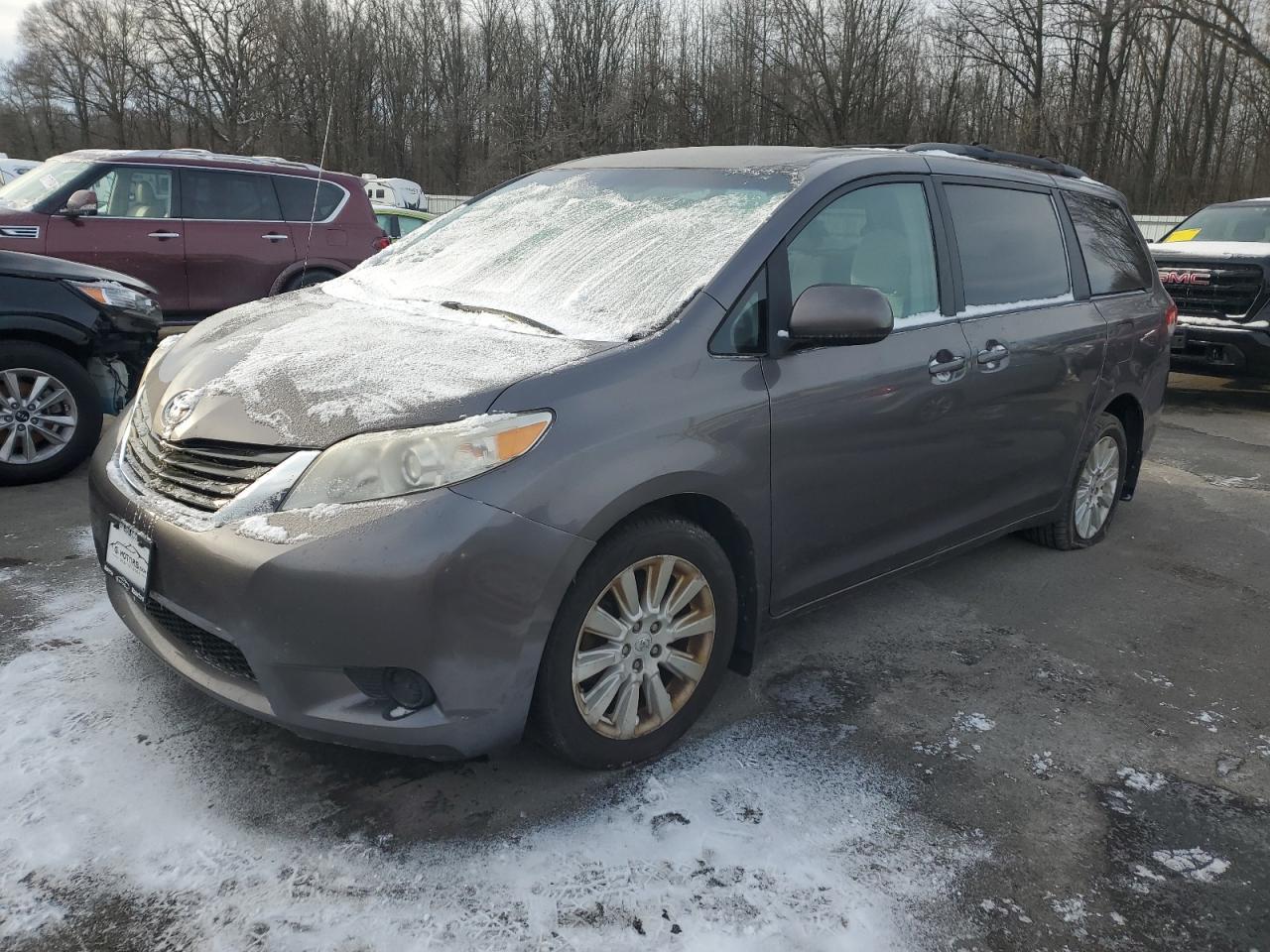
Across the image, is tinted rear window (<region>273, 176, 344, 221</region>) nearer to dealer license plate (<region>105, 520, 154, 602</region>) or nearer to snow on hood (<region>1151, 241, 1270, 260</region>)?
dealer license plate (<region>105, 520, 154, 602</region>)

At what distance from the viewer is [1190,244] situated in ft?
31.3

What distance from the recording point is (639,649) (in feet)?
8.63

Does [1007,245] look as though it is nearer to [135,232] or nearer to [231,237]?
[231,237]

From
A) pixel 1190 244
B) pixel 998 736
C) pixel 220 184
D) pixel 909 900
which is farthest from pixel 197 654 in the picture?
pixel 1190 244

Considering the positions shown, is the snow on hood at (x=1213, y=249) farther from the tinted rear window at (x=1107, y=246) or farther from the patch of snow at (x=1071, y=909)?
the patch of snow at (x=1071, y=909)

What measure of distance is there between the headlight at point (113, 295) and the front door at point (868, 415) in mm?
3931

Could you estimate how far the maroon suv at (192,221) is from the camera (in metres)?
7.86

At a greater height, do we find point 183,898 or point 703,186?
point 703,186

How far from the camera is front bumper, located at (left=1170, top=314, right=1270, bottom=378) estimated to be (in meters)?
8.56

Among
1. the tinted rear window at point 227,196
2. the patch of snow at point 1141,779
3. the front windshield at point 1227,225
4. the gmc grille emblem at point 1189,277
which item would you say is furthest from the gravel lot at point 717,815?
the front windshield at point 1227,225

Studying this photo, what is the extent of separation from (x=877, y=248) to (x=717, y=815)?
193cm

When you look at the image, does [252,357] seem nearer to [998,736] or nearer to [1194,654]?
[998,736]

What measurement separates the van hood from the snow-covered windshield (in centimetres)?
12

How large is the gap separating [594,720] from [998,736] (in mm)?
1303
